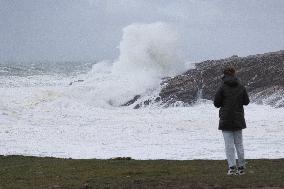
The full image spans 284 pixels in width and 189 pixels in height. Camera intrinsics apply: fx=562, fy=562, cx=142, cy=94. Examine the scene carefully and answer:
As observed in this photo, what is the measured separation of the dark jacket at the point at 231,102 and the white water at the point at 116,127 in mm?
6645

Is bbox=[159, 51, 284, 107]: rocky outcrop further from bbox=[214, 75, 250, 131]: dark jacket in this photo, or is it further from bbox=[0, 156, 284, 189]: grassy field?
bbox=[214, 75, 250, 131]: dark jacket

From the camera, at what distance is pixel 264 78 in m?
39.0

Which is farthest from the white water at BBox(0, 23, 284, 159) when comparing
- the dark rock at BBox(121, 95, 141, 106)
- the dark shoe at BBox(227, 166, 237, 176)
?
the dark shoe at BBox(227, 166, 237, 176)

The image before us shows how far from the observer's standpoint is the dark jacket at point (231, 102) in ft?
34.7

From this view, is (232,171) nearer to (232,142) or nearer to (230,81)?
(232,142)

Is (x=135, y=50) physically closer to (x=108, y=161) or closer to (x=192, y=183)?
(x=108, y=161)

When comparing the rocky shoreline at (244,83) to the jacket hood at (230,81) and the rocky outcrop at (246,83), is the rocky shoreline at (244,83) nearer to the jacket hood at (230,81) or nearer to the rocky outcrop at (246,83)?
the rocky outcrop at (246,83)

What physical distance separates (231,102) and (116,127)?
16.8m

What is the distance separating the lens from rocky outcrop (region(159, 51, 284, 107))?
36125 mm

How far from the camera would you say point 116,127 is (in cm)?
2706

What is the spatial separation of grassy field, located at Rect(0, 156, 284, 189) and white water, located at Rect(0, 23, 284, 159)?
3.60m

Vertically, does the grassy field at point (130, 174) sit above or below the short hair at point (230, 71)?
below

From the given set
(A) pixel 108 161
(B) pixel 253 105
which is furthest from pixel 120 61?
(A) pixel 108 161

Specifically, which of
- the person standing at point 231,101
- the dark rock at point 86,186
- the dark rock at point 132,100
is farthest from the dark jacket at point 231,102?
the dark rock at point 132,100
